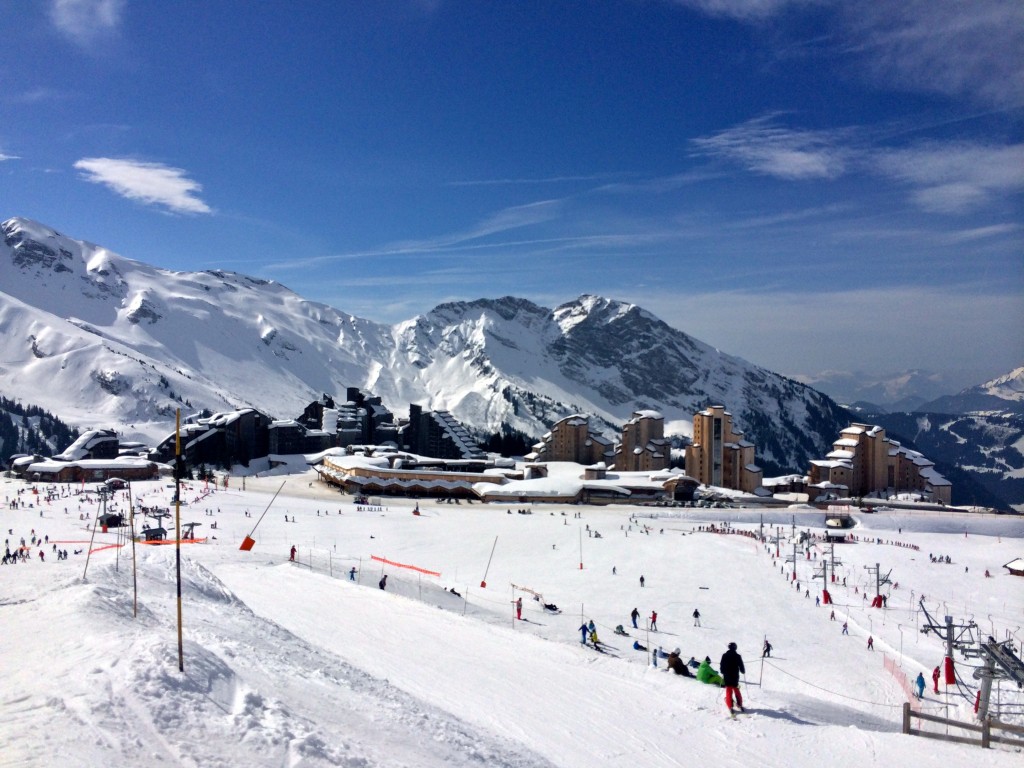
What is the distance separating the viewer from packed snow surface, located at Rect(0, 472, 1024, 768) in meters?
9.27

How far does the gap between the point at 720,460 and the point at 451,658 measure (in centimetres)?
7821

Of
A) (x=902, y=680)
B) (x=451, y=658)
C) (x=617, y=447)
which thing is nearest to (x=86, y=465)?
(x=617, y=447)

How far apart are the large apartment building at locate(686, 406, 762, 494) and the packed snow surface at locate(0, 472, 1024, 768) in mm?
44856

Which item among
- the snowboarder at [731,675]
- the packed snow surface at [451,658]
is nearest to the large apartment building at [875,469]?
the packed snow surface at [451,658]

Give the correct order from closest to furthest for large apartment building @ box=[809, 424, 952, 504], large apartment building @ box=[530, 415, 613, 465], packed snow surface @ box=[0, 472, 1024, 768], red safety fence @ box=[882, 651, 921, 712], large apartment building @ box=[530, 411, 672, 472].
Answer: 1. packed snow surface @ box=[0, 472, 1024, 768]
2. red safety fence @ box=[882, 651, 921, 712]
3. large apartment building @ box=[809, 424, 952, 504]
4. large apartment building @ box=[530, 411, 672, 472]
5. large apartment building @ box=[530, 415, 613, 465]

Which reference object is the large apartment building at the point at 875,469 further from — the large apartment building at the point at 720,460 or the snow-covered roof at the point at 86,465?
the snow-covered roof at the point at 86,465

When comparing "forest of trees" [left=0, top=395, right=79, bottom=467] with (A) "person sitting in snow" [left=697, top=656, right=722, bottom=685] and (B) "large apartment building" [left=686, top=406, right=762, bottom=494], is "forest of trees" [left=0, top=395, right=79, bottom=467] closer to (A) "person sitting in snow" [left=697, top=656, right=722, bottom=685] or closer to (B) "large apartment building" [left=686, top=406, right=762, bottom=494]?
(B) "large apartment building" [left=686, top=406, right=762, bottom=494]

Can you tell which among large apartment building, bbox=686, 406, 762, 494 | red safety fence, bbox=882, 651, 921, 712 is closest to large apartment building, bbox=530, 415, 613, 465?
large apartment building, bbox=686, 406, 762, 494

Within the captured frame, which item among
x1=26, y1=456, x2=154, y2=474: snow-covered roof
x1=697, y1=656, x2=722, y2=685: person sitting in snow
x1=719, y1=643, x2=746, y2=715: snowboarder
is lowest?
x1=697, y1=656, x2=722, y2=685: person sitting in snow

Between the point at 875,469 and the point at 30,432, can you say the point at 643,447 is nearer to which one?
the point at 875,469

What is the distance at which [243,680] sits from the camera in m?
10.9

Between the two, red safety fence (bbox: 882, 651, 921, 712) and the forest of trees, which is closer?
red safety fence (bbox: 882, 651, 921, 712)

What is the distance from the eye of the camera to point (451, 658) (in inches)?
703

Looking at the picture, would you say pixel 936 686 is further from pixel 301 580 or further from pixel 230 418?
pixel 230 418
